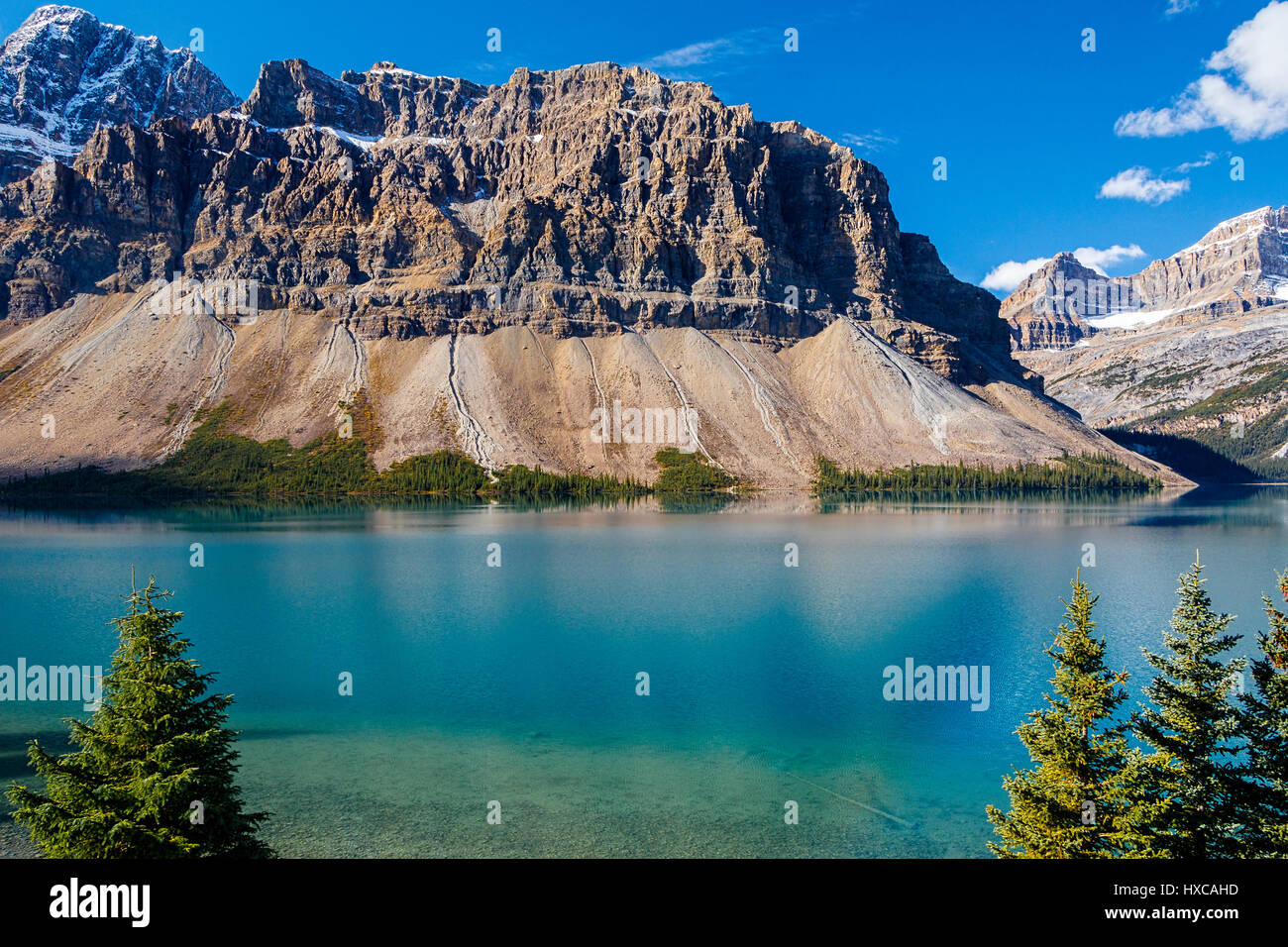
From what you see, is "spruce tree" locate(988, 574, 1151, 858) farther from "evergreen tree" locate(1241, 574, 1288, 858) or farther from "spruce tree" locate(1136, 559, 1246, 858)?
"evergreen tree" locate(1241, 574, 1288, 858)

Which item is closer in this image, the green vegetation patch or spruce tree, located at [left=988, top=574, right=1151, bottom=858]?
spruce tree, located at [left=988, top=574, right=1151, bottom=858]

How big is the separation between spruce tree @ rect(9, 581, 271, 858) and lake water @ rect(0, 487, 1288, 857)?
768cm

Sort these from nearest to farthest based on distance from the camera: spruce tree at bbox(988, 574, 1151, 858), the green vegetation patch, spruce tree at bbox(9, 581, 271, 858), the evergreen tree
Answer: spruce tree at bbox(9, 581, 271, 858)
the evergreen tree
spruce tree at bbox(988, 574, 1151, 858)
the green vegetation patch

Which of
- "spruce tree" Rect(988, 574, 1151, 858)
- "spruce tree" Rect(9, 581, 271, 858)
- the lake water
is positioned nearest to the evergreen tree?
"spruce tree" Rect(988, 574, 1151, 858)

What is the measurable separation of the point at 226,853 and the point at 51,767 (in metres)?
3.11

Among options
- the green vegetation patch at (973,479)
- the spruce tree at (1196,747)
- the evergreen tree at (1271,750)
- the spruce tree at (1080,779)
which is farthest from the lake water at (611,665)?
the green vegetation patch at (973,479)

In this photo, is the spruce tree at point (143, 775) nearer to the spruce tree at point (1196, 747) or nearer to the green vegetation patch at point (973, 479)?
the spruce tree at point (1196, 747)

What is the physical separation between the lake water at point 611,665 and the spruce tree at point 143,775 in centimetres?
768

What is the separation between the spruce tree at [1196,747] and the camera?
14484mm

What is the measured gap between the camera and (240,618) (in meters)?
46.9

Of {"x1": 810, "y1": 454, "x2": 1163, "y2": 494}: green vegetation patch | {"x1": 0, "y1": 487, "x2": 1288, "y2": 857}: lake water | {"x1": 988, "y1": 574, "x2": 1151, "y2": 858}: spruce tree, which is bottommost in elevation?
{"x1": 0, "y1": 487, "x2": 1288, "y2": 857}: lake water

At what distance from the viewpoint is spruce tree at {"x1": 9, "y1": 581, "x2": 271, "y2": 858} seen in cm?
1312
